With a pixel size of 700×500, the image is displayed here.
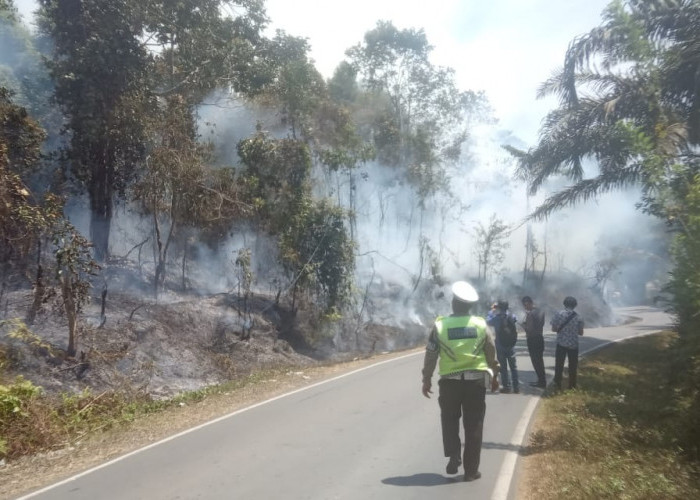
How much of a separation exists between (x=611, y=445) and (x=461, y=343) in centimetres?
259

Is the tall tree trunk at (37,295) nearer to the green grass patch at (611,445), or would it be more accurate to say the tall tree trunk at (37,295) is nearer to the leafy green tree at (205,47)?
the leafy green tree at (205,47)

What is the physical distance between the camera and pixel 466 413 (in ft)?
20.2

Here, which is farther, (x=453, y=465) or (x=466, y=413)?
(x=453, y=465)

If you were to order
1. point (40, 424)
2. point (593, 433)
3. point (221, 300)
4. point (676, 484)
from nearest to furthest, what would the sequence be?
point (676, 484) < point (593, 433) < point (40, 424) < point (221, 300)

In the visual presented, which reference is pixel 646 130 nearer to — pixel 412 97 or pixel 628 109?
pixel 628 109

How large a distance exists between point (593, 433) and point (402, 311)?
2052 centimetres

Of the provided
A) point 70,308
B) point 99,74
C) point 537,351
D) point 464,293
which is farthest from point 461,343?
point 99,74

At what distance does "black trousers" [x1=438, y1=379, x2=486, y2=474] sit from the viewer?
614 cm

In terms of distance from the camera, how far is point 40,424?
930 cm

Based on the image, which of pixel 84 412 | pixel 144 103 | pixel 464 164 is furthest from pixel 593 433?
pixel 464 164

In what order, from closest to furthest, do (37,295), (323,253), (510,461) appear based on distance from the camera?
Answer: (510,461) < (37,295) < (323,253)

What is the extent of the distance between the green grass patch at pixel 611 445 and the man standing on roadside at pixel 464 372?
0.74 metres

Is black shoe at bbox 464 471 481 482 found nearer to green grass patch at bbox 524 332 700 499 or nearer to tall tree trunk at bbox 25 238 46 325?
green grass patch at bbox 524 332 700 499

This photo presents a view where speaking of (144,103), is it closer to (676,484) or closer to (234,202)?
(234,202)
